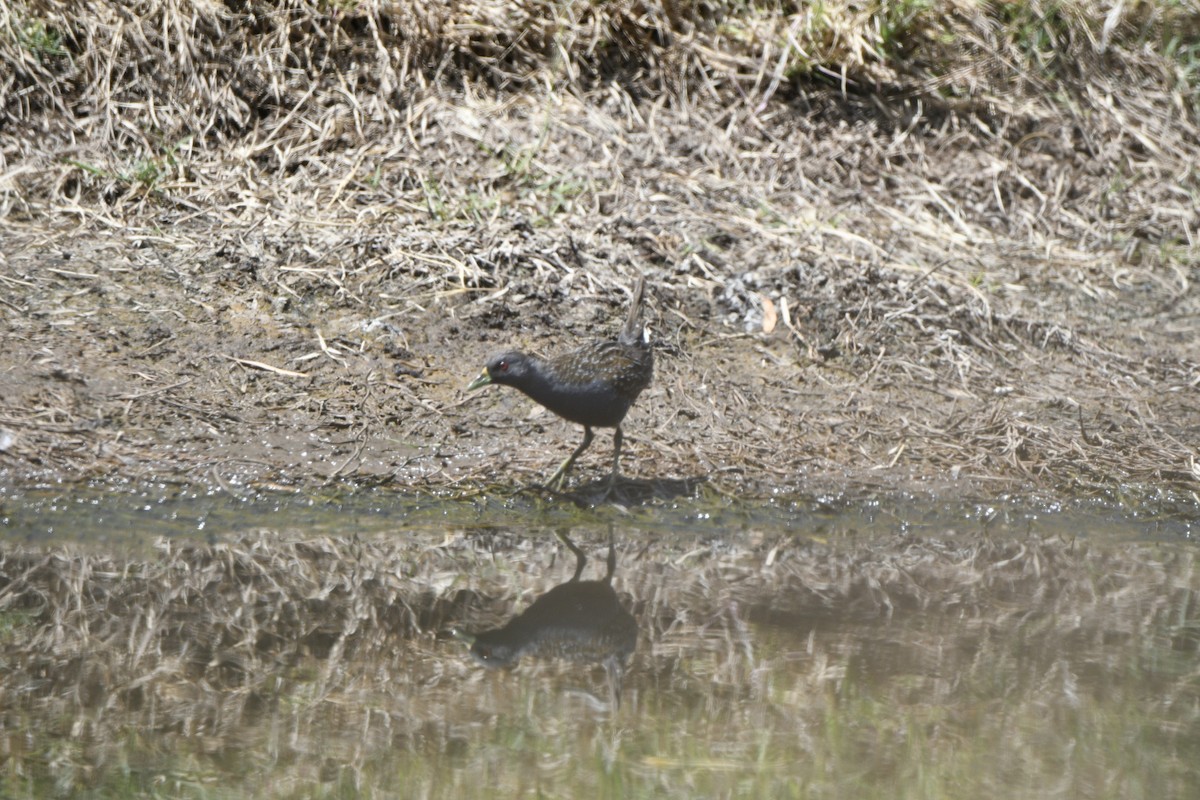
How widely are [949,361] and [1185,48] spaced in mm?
4091

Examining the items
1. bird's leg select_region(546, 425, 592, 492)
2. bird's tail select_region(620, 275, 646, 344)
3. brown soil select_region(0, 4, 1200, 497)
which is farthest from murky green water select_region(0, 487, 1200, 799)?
bird's tail select_region(620, 275, 646, 344)

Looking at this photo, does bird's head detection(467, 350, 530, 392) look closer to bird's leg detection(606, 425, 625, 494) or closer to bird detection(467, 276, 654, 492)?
bird detection(467, 276, 654, 492)

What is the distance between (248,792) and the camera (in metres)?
2.99

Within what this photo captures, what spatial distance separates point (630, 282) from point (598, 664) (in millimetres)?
3174

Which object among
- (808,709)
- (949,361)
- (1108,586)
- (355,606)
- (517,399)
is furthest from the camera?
(949,361)

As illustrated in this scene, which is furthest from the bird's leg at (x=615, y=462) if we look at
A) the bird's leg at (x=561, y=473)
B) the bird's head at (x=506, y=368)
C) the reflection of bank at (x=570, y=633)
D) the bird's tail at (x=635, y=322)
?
the reflection of bank at (x=570, y=633)

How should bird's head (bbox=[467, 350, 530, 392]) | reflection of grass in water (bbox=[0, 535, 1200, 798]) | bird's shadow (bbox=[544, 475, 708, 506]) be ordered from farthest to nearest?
bird's shadow (bbox=[544, 475, 708, 506]) → bird's head (bbox=[467, 350, 530, 392]) → reflection of grass in water (bbox=[0, 535, 1200, 798])

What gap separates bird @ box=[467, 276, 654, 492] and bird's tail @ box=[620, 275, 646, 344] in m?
0.17

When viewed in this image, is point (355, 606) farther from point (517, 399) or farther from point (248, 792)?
point (517, 399)

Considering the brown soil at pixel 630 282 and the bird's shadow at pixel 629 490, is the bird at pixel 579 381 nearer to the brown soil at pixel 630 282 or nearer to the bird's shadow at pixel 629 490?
the bird's shadow at pixel 629 490

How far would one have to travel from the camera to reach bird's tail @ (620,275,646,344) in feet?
18.4

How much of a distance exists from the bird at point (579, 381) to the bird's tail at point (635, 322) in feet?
0.56

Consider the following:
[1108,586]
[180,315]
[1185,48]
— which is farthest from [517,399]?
[1185,48]

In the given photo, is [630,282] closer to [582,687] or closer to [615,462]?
[615,462]
